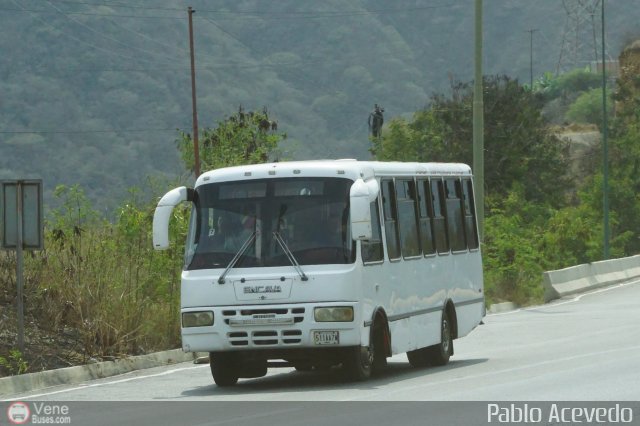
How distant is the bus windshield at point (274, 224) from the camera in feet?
54.4

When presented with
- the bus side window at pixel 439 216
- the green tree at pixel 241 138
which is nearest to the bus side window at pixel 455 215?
the bus side window at pixel 439 216

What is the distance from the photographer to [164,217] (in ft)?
55.8

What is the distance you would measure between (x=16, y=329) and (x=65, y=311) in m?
0.89

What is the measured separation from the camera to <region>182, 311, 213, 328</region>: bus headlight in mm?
16578

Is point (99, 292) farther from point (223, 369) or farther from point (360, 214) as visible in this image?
point (360, 214)

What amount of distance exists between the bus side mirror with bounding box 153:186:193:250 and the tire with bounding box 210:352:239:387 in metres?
1.40

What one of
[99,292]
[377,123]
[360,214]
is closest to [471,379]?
[360,214]

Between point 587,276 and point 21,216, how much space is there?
2659 centimetres

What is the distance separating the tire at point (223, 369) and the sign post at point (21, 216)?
11.6 ft

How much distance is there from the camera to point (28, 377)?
59.7 ft
